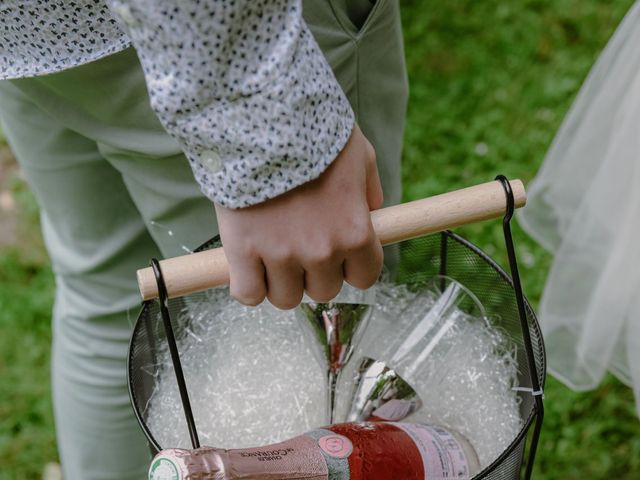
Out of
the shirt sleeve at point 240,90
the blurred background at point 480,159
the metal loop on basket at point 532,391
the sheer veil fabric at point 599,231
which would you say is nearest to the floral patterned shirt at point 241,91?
the shirt sleeve at point 240,90

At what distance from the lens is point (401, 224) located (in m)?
0.69

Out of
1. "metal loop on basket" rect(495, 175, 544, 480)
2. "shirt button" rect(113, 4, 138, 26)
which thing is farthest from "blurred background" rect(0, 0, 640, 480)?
"shirt button" rect(113, 4, 138, 26)

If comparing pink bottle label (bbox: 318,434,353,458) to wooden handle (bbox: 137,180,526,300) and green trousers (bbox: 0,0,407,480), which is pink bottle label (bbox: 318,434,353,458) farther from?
green trousers (bbox: 0,0,407,480)

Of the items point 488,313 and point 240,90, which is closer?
point 240,90

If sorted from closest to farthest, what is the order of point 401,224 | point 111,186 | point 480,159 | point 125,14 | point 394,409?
point 125,14 < point 401,224 < point 394,409 < point 111,186 < point 480,159

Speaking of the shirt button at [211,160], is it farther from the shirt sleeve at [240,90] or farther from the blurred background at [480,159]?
the blurred background at [480,159]

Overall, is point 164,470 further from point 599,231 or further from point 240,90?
point 599,231

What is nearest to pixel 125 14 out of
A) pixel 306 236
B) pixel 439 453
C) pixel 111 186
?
pixel 306 236

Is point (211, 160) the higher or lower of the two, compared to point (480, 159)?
higher

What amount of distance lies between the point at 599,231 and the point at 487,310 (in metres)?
0.68

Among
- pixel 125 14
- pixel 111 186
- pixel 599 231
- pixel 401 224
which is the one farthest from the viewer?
pixel 599 231

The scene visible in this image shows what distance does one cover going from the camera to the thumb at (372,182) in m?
0.69

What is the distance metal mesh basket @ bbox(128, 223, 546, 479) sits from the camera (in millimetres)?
728

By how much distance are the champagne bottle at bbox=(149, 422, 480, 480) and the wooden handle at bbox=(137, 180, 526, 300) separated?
13 centimetres
